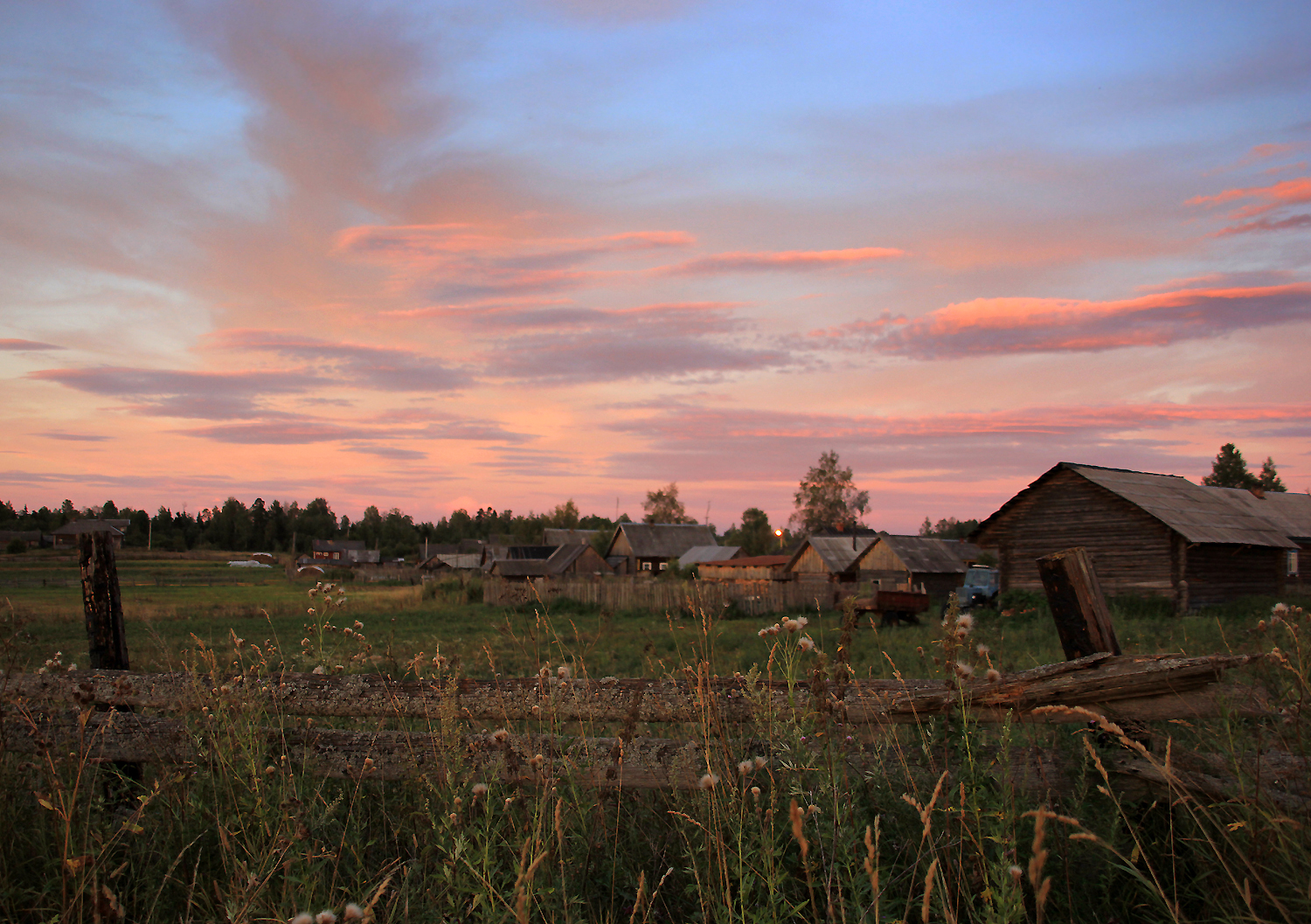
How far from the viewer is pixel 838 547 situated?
52.2 meters

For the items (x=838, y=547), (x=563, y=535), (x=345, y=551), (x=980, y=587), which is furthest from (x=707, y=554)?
(x=345, y=551)

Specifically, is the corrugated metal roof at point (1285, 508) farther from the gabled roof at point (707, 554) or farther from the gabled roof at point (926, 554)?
the gabled roof at point (707, 554)

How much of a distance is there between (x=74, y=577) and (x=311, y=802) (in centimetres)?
5450

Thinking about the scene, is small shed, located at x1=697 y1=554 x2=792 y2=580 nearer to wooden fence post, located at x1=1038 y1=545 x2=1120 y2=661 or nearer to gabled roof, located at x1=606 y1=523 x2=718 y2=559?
gabled roof, located at x1=606 y1=523 x2=718 y2=559

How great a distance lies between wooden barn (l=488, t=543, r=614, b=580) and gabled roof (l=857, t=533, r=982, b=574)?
23.5 m

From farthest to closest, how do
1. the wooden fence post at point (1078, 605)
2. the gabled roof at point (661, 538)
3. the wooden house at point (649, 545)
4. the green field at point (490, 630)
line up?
1. the gabled roof at point (661, 538)
2. the wooden house at point (649, 545)
3. the green field at point (490, 630)
4. the wooden fence post at point (1078, 605)

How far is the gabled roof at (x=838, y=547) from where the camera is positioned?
5075 cm

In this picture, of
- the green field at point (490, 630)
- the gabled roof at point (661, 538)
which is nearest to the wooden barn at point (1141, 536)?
the green field at point (490, 630)

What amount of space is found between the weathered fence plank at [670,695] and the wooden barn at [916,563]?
145ft

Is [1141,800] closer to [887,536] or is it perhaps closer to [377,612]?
[377,612]

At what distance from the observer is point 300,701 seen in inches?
161

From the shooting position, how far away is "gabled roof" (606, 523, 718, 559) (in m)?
79.6

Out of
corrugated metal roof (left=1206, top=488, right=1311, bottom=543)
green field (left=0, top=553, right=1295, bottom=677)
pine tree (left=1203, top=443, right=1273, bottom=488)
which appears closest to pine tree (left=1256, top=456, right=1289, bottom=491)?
pine tree (left=1203, top=443, right=1273, bottom=488)

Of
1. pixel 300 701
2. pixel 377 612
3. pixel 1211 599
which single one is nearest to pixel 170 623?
pixel 377 612
